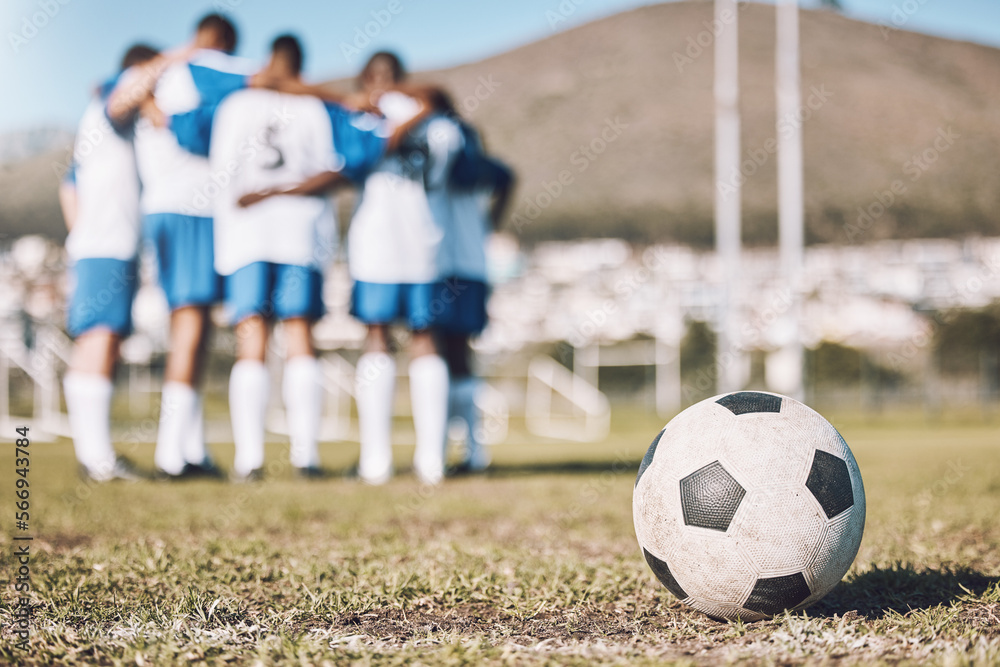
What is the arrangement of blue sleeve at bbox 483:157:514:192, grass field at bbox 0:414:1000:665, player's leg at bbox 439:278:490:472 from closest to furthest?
grass field at bbox 0:414:1000:665 < player's leg at bbox 439:278:490:472 < blue sleeve at bbox 483:157:514:192

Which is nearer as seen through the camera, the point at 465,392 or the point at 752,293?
the point at 465,392

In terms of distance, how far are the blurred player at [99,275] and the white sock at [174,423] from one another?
28 centimetres

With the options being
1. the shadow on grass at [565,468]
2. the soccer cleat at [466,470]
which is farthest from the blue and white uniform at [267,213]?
the shadow on grass at [565,468]

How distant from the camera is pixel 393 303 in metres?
5.37

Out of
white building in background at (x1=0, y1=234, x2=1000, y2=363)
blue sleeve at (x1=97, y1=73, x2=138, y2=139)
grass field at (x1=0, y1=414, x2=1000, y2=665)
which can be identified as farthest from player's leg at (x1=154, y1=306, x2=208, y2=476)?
white building in background at (x1=0, y1=234, x2=1000, y2=363)

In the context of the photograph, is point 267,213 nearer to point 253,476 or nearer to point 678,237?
point 253,476

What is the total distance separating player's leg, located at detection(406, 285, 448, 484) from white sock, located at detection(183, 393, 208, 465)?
136 centimetres

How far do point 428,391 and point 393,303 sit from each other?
623mm

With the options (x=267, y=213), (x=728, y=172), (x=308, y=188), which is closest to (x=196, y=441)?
(x=267, y=213)

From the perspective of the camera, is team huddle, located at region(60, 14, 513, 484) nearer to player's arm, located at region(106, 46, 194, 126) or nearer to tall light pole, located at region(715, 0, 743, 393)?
player's arm, located at region(106, 46, 194, 126)

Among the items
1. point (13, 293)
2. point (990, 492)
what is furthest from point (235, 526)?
point (13, 293)

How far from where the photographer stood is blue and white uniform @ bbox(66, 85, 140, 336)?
5.32 meters

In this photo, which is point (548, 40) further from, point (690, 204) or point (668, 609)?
point (668, 609)

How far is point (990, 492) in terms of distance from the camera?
5.00 meters
